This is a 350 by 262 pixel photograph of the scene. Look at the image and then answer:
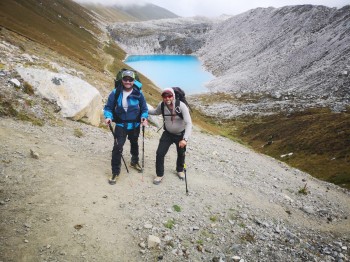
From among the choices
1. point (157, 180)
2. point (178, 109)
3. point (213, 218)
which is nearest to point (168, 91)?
point (178, 109)

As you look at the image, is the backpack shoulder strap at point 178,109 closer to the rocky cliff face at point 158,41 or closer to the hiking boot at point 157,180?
the hiking boot at point 157,180

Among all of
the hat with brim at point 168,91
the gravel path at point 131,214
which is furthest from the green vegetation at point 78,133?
A: the hat with brim at point 168,91

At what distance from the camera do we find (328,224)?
12703mm

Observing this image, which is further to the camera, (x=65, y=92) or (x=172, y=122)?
(x=65, y=92)

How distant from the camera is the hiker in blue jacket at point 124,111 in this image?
31.2 ft

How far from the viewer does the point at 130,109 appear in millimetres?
9844

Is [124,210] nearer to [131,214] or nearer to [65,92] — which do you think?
[131,214]

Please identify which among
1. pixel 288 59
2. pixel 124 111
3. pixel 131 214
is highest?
pixel 288 59

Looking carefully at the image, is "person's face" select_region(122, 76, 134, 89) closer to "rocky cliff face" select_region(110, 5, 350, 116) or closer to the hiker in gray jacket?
the hiker in gray jacket

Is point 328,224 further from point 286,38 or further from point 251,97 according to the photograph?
point 286,38

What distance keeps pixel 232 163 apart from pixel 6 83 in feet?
44.8

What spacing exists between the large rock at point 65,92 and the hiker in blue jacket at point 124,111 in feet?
23.0

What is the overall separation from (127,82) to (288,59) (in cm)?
7774

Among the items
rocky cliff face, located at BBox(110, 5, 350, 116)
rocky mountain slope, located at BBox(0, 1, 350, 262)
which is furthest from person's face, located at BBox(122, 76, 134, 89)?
rocky cliff face, located at BBox(110, 5, 350, 116)
